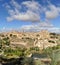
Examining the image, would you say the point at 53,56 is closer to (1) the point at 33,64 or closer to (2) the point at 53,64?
(2) the point at 53,64

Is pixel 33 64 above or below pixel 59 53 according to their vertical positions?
below

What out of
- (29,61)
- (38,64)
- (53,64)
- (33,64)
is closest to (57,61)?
(53,64)

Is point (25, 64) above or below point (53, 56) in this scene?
below

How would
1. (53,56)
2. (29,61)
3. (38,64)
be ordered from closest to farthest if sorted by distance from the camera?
(53,56)
(38,64)
(29,61)

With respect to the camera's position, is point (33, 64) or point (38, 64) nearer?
point (38, 64)

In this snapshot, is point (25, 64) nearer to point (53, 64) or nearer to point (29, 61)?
point (29, 61)

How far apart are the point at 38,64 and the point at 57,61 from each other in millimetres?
776

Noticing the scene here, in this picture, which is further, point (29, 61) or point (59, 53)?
point (29, 61)

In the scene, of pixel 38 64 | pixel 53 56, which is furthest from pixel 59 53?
pixel 38 64

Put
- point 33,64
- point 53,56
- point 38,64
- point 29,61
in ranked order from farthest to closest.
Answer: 1. point 29,61
2. point 33,64
3. point 38,64
4. point 53,56

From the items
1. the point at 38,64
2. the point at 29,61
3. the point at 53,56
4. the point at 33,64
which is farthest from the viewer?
the point at 29,61

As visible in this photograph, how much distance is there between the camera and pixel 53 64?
6.94m

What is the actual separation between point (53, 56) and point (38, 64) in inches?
30.6

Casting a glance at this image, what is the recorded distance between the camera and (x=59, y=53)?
22.4 feet
